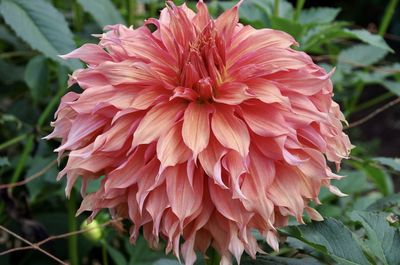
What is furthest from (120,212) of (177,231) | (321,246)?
(321,246)

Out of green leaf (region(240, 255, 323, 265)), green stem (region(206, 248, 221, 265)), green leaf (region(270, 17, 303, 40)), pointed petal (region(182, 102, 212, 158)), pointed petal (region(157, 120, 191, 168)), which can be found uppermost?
pointed petal (region(182, 102, 212, 158))

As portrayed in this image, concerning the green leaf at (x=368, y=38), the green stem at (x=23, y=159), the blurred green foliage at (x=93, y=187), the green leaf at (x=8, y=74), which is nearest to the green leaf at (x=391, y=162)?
the blurred green foliage at (x=93, y=187)

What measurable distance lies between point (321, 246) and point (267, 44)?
199 millimetres

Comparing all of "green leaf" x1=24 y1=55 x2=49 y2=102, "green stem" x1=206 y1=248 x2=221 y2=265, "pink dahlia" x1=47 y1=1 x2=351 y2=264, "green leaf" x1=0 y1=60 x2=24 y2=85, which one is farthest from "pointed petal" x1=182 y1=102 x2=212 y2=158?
"green leaf" x1=0 y1=60 x2=24 y2=85

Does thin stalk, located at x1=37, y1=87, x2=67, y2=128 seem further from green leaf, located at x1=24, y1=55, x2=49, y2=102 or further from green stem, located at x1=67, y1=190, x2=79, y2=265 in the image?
green stem, located at x1=67, y1=190, x2=79, y2=265

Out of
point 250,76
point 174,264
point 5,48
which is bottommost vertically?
point 5,48

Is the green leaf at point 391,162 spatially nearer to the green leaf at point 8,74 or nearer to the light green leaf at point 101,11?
the light green leaf at point 101,11

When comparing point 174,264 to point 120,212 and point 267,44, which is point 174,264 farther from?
point 267,44

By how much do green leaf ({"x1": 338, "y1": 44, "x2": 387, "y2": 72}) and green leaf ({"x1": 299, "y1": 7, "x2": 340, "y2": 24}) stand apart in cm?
16

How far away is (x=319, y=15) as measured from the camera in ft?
3.97

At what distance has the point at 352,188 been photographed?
133cm

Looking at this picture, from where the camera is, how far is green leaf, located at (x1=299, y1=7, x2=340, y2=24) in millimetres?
A: 1179

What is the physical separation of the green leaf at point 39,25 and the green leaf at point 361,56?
23.4 inches

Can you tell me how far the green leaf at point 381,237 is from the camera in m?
0.68
